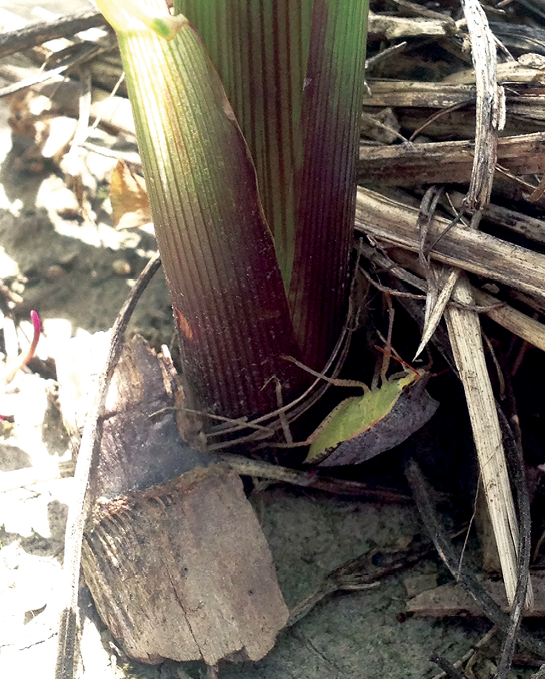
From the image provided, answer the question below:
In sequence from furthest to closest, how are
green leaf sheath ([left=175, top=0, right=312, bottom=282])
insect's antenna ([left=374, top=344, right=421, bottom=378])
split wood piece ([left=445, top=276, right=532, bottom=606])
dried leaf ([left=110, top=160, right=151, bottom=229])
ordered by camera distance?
1. dried leaf ([left=110, top=160, right=151, bottom=229])
2. insect's antenna ([left=374, top=344, right=421, bottom=378])
3. split wood piece ([left=445, top=276, right=532, bottom=606])
4. green leaf sheath ([left=175, top=0, right=312, bottom=282])

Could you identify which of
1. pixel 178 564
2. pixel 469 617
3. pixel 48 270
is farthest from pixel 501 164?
pixel 48 270

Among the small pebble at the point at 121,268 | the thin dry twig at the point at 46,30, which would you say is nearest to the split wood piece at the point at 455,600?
the small pebble at the point at 121,268

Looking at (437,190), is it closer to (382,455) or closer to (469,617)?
(382,455)

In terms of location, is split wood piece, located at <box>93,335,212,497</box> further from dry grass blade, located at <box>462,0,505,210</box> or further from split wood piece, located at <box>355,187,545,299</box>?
dry grass blade, located at <box>462,0,505,210</box>

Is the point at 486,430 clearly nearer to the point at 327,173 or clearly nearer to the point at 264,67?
the point at 327,173

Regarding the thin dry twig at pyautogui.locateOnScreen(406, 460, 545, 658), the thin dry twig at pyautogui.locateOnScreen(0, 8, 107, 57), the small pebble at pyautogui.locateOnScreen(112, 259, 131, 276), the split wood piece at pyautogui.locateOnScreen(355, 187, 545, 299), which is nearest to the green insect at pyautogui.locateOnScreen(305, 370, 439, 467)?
the thin dry twig at pyautogui.locateOnScreen(406, 460, 545, 658)

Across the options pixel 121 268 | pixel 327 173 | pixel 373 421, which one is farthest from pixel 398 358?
pixel 121 268
